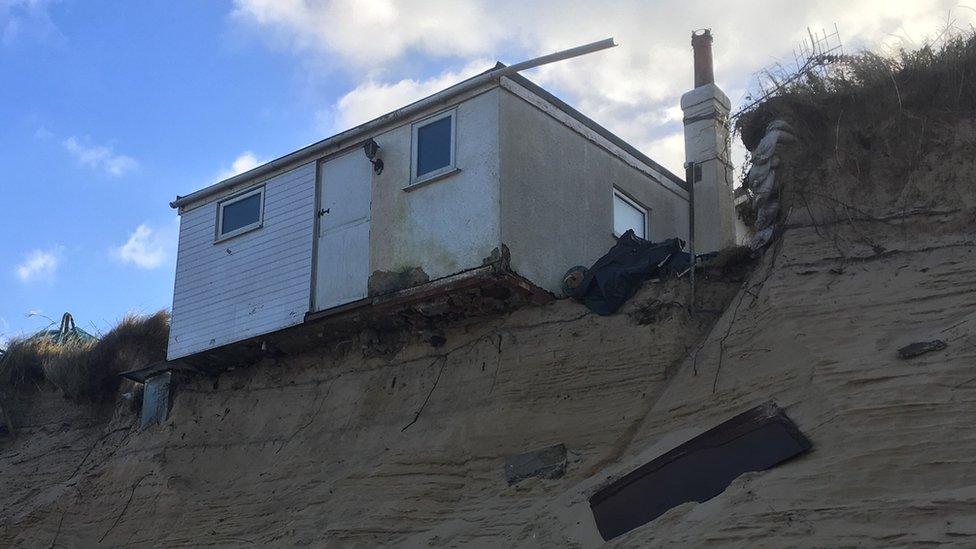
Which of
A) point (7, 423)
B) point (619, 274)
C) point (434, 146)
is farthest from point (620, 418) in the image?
point (7, 423)

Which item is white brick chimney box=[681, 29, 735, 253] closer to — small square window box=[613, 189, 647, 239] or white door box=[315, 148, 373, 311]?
small square window box=[613, 189, 647, 239]

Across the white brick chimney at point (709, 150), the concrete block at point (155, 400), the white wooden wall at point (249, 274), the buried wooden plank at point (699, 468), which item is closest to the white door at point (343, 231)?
the white wooden wall at point (249, 274)

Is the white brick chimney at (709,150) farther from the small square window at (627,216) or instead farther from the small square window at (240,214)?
the small square window at (240,214)

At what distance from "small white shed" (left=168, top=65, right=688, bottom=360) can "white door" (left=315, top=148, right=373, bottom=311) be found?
2 centimetres

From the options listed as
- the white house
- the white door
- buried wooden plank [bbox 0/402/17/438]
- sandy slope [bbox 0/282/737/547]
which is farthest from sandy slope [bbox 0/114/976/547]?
buried wooden plank [bbox 0/402/17/438]

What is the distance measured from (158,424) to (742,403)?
1012cm

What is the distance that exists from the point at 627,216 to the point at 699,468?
6.82m

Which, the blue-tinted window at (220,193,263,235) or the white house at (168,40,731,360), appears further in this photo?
the blue-tinted window at (220,193,263,235)

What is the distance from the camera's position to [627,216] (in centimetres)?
1756

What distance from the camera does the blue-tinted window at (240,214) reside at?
720 inches

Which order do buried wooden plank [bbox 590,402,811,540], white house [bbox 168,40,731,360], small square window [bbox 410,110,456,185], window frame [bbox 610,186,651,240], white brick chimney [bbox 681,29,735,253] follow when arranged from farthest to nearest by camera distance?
white brick chimney [bbox 681,29,735,253], window frame [bbox 610,186,651,240], small square window [bbox 410,110,456,185], white house [bbox 168,40,731,360], buried wooden plank [bbox 590,402,811,540]

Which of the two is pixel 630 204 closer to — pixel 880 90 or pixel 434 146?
pixel 434 146

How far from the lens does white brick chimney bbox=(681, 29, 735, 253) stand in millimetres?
17875

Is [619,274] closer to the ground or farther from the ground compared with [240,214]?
closer to the ground
